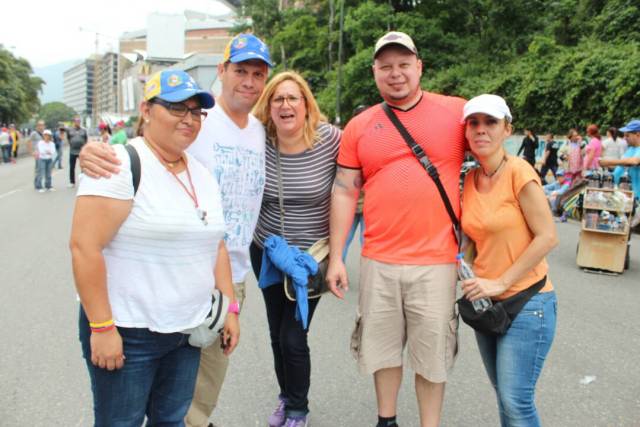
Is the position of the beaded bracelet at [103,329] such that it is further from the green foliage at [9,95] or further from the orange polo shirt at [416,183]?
the green foliage at [9,95]

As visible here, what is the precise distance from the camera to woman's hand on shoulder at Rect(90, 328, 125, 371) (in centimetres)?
176

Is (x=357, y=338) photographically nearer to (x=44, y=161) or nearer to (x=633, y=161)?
(x=633, y=161)

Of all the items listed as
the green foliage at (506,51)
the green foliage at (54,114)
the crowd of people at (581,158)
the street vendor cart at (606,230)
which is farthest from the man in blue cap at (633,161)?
the green foliage at (54,114)

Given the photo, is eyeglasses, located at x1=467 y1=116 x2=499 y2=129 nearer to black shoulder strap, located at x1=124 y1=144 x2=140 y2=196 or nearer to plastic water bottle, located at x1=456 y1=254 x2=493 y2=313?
plastic water bottle, located at x1=456 y1=254 x2=493 y2=313

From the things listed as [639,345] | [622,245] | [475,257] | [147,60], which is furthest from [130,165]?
[147,60]

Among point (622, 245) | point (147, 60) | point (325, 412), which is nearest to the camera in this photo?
point (325, 412)

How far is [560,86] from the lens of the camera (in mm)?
16219

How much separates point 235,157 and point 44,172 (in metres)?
14.3

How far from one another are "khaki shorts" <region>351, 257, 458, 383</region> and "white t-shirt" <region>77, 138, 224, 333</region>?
1.00m

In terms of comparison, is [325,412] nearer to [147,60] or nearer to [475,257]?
[475,257]

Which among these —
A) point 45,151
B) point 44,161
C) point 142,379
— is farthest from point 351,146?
point 44,161

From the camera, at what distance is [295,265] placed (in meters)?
2.75

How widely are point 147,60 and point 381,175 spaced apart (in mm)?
120647

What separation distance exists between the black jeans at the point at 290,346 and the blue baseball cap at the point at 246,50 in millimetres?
1072
